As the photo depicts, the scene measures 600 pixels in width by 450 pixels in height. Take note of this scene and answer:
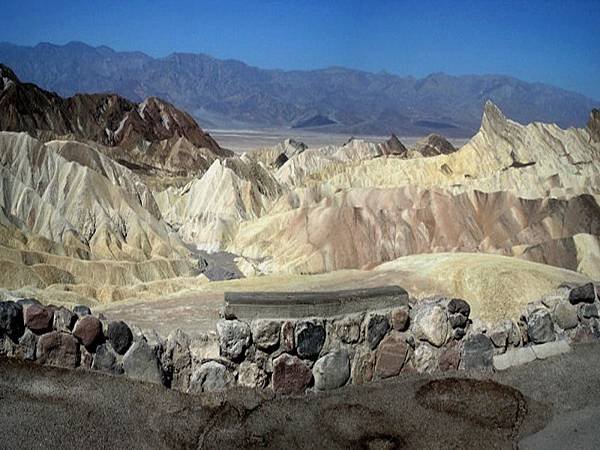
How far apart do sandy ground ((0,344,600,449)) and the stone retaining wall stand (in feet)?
0.67

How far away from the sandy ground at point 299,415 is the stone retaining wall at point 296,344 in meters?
0.20

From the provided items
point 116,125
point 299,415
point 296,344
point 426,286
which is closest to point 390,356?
point 296,344

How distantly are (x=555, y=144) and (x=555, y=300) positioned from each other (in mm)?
71239

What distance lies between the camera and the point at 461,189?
5688 centimetres

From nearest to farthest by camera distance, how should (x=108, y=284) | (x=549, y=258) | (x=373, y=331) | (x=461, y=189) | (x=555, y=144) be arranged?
(x=373, y=331)
(x=549, y=258)
(x=108, y=284)
(x=461, y=189)
(x=555, y=144)

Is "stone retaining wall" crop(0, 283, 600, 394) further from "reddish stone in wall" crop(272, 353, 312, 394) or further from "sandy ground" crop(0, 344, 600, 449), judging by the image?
"sandy ground" crop(0, 344, 600, 449)

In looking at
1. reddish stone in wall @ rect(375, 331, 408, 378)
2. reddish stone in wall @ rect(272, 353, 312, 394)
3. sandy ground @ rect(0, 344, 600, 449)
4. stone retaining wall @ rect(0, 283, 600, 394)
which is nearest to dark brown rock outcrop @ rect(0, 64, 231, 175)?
stone retaining wall @ rect(0, 283, 600, 394)

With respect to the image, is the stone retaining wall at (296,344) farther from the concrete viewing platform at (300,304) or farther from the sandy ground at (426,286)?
the sandy ground at (426,286)

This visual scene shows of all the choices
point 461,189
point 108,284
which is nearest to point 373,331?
point 108,284

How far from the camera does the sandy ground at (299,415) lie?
6.64 meters

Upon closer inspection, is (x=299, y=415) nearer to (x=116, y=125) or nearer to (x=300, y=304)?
(x=300, y=304)

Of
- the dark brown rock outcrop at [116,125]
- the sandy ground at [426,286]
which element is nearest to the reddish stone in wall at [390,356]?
the sandy ground at [426,286]

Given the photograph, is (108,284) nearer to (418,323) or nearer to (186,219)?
(186,219)

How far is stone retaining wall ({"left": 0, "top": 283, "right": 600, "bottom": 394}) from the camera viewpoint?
7629 mm
